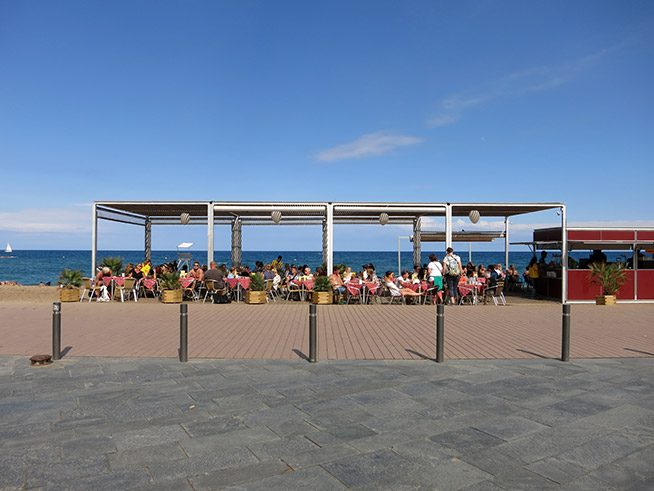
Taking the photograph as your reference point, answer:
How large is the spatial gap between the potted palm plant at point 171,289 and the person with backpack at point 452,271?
7.49 m

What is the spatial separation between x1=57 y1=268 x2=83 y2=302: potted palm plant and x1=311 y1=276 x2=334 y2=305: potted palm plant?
711cm

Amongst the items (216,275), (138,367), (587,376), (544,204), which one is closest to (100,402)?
(138,367)

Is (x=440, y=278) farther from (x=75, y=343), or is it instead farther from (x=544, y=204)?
(x=75, y=343)

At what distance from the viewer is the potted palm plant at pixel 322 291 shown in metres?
14.1

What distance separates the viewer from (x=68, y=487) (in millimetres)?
3061

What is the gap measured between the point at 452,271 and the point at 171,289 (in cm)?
787

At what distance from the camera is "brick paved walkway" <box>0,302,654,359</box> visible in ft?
24.1

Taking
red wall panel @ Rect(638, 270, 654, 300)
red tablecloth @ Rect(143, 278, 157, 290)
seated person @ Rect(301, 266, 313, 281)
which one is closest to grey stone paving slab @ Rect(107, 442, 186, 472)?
seated person @ Rect(301, 266, 313, 281)

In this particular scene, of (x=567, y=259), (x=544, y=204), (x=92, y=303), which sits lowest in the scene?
(x=92, y=303)

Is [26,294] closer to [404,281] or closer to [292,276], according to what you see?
[292,276]

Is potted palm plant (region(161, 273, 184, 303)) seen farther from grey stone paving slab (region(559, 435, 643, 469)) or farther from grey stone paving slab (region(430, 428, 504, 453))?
grey stone paving slab (region(559, 435, 643, 469))

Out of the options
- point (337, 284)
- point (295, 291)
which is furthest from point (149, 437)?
point (295, 291)

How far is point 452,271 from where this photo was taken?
13281 millimetres

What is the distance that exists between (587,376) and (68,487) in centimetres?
540
